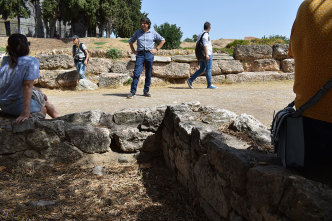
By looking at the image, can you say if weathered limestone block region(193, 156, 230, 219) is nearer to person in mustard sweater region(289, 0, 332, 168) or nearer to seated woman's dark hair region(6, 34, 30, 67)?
person in mustard sweater region(289, 0, 332, 168)

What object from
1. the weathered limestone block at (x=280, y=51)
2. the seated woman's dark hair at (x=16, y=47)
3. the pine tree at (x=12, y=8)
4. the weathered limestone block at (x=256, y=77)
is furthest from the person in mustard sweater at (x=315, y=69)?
the pine tree at (x=12, y=8)

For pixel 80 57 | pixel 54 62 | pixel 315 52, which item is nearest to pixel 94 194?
pixel 315 52

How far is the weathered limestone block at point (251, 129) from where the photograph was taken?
8.50ft

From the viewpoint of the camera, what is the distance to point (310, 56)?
5.38 ft

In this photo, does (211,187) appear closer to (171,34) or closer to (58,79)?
(58,79)

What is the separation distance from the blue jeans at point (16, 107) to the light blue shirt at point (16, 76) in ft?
0.20

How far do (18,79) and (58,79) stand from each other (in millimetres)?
5778

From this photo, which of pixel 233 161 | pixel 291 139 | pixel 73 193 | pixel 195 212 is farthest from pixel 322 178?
pixel 73 193

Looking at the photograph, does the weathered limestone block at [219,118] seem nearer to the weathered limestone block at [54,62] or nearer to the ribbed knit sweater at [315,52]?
the ribbed knit sweater at [315,52]

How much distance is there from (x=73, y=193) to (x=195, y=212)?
4.37 feet

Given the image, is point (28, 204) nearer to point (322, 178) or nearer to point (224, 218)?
point (224, 218)

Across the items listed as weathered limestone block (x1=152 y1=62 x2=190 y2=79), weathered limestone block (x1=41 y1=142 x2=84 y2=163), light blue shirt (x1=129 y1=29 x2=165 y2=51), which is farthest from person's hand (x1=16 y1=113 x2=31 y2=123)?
weathered limestone block (x1=152 y1=62 x2=190 y2=79)

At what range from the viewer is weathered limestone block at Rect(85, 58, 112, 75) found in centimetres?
966

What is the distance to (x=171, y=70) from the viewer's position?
32.3 feet
